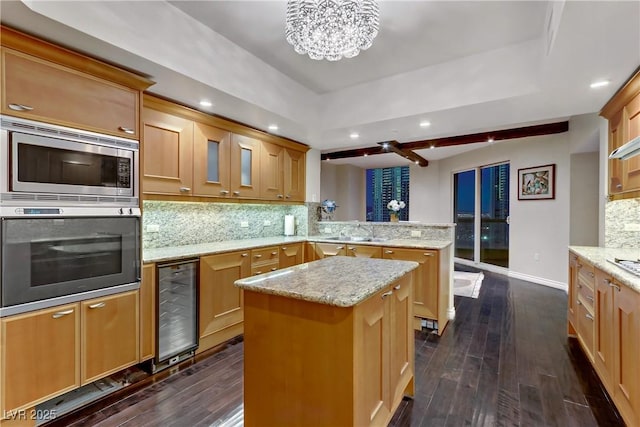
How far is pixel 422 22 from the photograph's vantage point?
2238 mm

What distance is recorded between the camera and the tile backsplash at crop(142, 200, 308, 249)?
9.64 ft

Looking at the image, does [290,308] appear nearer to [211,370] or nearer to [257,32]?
[211,370]

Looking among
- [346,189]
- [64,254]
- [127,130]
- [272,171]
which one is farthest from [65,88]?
[346,189]

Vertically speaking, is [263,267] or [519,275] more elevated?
[263,267]

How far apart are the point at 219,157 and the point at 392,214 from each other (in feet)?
8.90

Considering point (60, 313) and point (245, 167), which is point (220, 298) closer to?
point (60, 313)

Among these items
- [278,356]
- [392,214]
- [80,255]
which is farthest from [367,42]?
[392,214]

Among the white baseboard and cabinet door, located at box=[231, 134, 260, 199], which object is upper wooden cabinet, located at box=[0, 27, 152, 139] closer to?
cabinet door, located at box=[231, 134, 260, 199]

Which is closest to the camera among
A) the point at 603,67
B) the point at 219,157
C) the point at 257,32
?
the point at 603,67

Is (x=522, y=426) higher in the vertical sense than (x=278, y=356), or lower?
lower

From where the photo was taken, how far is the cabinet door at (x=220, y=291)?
2668 mm

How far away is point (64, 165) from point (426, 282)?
319cm

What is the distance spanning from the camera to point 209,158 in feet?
10.2

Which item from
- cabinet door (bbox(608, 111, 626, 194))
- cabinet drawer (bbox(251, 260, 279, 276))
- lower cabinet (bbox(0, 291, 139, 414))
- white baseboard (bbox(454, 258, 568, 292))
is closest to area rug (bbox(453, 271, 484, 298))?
white baseboard (bbox(454, 258, 568, 292))
